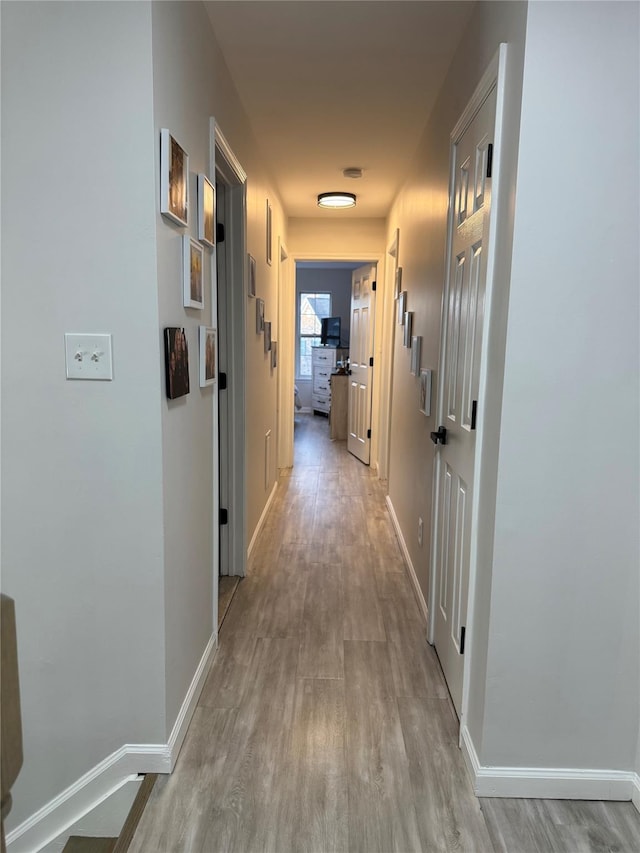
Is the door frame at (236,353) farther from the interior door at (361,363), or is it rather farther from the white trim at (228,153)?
the interior door at (361,363)

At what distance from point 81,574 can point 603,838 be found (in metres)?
1.56

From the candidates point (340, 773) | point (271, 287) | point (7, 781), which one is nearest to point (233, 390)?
point (271, 287)

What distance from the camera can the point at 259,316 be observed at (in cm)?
350

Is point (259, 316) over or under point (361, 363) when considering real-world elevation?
over

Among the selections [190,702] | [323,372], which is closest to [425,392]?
[190,702]

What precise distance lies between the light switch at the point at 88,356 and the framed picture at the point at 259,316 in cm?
196

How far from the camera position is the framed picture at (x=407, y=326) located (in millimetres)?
3436

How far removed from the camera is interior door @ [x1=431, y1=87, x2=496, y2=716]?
1779 mm

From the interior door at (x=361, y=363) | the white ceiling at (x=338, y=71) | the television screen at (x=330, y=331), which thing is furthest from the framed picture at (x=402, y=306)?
the television screen at (x=330, y=331)

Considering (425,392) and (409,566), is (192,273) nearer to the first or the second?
(425,392)

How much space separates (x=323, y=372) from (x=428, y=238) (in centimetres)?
612

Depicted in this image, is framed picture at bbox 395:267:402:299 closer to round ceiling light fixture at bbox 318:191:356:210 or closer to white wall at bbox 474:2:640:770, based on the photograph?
round ceiling light fixture at bbox 318:191:356:210

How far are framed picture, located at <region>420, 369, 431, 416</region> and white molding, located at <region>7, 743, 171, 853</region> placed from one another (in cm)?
167

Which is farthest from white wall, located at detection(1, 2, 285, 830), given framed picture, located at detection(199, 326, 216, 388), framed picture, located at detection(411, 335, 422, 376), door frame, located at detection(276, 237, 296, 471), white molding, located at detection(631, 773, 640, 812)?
door frame, located at detection(276, 237, 296, 471)
